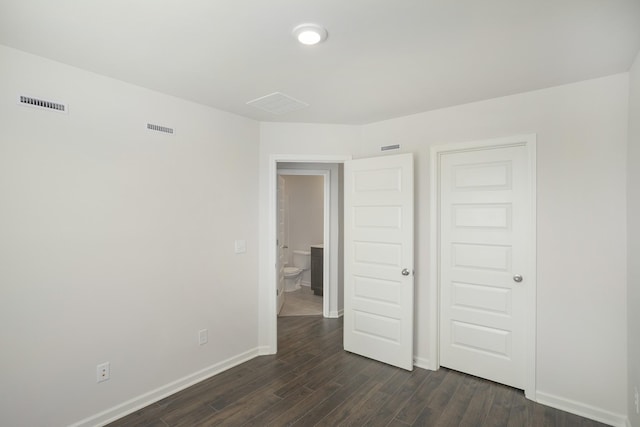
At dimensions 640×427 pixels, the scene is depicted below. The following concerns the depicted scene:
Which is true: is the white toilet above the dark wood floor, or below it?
above

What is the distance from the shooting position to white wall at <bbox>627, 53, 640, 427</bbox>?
2006 mm

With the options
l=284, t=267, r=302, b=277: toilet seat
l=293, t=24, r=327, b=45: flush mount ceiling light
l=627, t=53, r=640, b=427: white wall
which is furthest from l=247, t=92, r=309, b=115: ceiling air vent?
l=284, t=267, r=302, b=277: toilet seat

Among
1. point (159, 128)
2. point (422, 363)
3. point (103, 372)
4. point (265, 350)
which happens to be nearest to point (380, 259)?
point (422, 363)

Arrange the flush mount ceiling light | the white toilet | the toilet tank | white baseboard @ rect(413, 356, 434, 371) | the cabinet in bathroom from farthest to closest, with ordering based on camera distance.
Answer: the toilet tank, the white toilet, the cabinet in bathroom, white baseboard @ rect(413, 356, 434, 371), the flush mount ceiling light

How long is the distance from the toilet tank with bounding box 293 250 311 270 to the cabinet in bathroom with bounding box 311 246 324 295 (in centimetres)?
69

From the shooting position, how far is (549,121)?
257 centimetres

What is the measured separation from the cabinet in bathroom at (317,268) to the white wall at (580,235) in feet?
11.6

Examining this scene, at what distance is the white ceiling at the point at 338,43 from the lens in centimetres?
158

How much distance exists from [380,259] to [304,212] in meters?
3.50

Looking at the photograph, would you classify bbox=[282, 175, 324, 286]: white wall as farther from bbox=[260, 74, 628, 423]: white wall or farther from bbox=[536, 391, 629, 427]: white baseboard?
bbox=[536, 391, 629, 427]: white baseboard

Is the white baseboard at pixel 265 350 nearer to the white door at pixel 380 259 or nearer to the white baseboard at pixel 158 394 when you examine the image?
the white baseboard at pixel 158 394

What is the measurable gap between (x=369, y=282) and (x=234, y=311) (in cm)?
144

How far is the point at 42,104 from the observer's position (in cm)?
209

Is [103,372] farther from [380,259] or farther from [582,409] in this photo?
[582,409]
